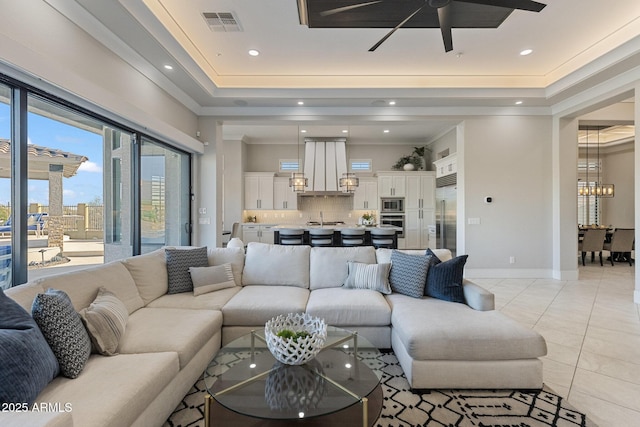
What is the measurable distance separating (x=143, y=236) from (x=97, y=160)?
1.24 metres

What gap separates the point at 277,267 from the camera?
3.35 meters

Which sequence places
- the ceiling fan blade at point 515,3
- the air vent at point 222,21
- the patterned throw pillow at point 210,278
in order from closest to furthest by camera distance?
the ceiling fan blade at point 515,3, the patterned throw pillow at point 210,278, the air vent at point 222,21

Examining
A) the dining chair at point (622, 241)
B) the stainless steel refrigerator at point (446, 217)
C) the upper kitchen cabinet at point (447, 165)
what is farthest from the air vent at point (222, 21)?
the dining chair at point (622, 241)

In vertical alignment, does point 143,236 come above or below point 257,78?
below

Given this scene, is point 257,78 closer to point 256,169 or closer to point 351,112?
point 351,112

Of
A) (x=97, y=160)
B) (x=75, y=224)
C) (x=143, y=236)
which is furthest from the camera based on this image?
(x=143, y=236)

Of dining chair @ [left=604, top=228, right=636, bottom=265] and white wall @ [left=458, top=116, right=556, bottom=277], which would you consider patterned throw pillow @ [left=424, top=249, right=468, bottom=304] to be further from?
dining chair @ [left=604, top=228, right=636, bottom=265]

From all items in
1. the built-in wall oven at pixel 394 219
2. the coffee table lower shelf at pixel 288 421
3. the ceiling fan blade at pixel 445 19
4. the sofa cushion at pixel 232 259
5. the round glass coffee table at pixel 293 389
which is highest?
the ceiling fan blade at pixel 445 19

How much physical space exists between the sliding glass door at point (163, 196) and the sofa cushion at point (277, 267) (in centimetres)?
185

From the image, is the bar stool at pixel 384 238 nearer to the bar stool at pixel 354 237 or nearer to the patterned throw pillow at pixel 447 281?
the bar stool at pixel 354 237

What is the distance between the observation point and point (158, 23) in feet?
10.4

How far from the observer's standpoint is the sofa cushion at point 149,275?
2732mm

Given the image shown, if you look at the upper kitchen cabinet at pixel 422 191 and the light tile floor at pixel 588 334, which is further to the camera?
the upper kitchen cabinet at pixel 422 191

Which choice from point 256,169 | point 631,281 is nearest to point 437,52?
point 631,281
